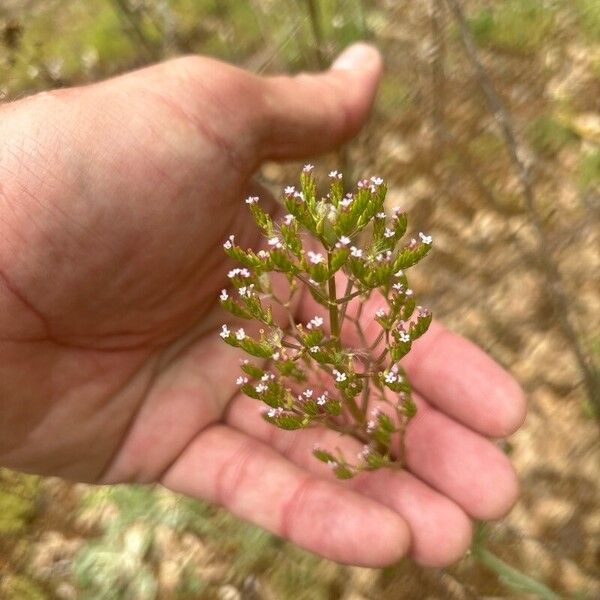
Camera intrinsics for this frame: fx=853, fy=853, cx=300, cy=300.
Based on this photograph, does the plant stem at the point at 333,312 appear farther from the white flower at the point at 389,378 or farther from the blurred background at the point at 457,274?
the blurred background at the point at 457,274

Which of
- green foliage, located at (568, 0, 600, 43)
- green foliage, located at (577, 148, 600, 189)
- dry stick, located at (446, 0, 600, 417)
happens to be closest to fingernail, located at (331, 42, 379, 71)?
dry stick, located at (446, 0, 600, 417)

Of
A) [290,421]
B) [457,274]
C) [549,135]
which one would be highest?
[290,421]

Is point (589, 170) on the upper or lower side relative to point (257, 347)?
lower

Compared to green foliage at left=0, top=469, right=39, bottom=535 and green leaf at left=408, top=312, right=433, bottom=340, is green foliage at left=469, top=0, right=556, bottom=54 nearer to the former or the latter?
green leaf at left=408, top=312, right=433, bottom=340

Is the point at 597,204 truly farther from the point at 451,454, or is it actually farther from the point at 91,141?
the point at 91,141

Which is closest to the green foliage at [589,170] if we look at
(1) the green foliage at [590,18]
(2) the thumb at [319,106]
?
(1) the green foliage at [590,18]

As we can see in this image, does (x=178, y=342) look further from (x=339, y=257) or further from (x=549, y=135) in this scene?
(x=549, y=135)

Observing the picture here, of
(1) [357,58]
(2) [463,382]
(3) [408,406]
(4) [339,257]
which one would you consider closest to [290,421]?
(3) [408,406]

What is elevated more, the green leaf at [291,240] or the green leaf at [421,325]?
the green leaf at [291,240]
